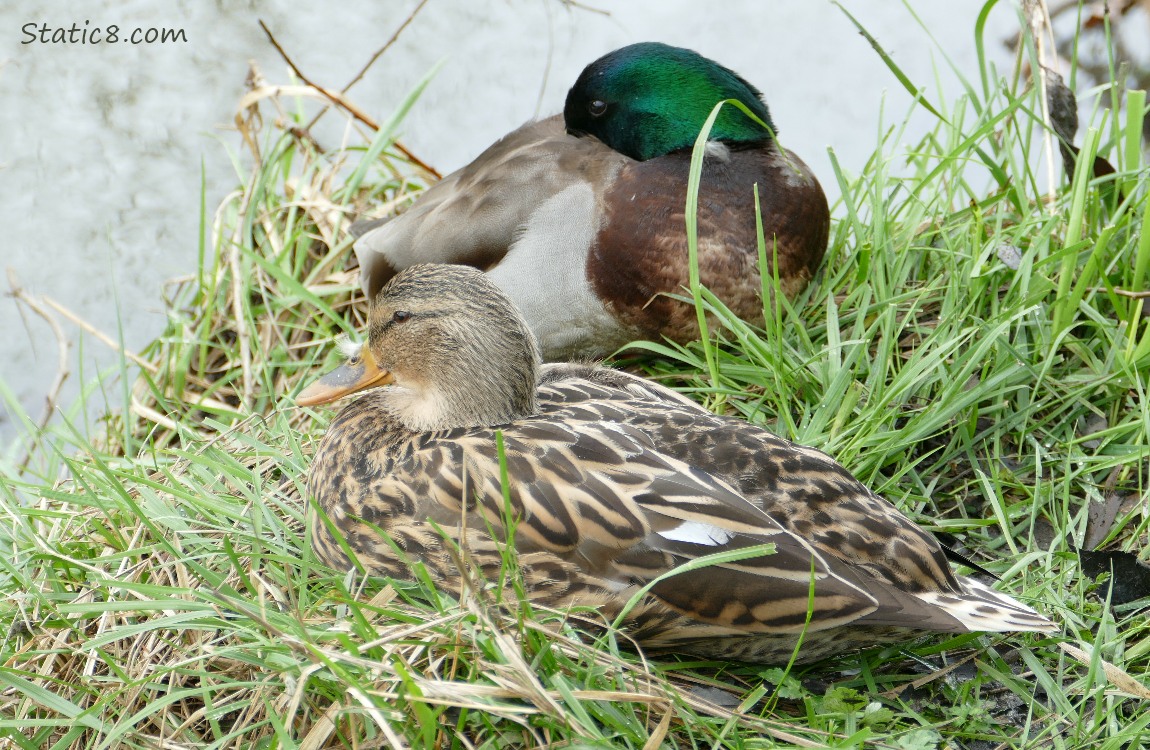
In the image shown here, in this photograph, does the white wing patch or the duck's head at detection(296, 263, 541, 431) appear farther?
the duck's head at detection(296, 263, 541, 431)

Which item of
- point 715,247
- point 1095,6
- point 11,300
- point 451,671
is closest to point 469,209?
point 715,247

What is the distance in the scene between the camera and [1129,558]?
2.57 m

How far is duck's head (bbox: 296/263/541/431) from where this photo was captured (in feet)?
8.12

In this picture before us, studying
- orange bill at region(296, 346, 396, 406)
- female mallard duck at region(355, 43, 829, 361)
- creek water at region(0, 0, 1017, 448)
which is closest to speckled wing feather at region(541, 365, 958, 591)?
orange bill at region(296, 346, 396, 406)

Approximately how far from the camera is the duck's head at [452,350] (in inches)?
97.4

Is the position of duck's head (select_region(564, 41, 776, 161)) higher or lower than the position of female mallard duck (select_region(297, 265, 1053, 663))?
higher

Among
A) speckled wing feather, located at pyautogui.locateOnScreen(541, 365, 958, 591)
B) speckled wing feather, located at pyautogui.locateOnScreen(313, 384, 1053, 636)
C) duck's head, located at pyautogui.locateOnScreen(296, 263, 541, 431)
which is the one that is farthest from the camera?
duck's head, located at pyautogui.locateOnScreen(296, 263, 541, 431)

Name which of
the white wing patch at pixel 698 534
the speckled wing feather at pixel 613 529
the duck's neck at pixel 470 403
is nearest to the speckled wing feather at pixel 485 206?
the duck's neck at pixel 470 403

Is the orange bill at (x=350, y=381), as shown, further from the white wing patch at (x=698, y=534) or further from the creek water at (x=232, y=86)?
the creek water at (x=232, y=86)

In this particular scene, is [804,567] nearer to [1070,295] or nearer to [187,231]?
[1070,295]

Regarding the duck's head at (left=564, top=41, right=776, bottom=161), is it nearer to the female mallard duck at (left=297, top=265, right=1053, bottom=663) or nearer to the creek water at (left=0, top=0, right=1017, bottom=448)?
the female mallard duck at (left=297, top=265, right=1053, bottom=663)

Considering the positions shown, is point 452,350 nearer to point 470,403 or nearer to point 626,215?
point 470,403

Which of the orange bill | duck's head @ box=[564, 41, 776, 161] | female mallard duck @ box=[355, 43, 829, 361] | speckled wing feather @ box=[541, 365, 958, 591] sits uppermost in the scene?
duck's head @ box=[564, 41, 776, 161]

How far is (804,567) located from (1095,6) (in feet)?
15.0
